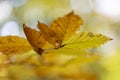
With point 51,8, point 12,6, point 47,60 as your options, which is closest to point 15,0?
Answer: point 12,6

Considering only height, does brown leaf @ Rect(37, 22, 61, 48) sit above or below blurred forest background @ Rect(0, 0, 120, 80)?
below

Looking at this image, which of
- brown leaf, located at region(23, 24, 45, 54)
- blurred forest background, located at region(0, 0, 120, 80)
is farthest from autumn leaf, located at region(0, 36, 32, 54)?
blurred forest background, located at region(0, 0, 120, 80)

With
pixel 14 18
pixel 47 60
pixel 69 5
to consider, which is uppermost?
pixel 69 5

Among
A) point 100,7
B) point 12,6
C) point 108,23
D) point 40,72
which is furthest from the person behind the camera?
point 100,7

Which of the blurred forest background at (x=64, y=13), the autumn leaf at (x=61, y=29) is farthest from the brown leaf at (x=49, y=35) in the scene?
the blurred forest background at (x=64, y=13)

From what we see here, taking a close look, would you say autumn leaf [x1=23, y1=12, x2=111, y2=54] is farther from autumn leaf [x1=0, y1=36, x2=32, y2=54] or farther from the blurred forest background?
the blurred forest background

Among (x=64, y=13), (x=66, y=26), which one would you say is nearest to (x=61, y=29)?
(x=66, y=26)

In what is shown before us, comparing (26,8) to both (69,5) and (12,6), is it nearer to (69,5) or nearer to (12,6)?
(12,6)
